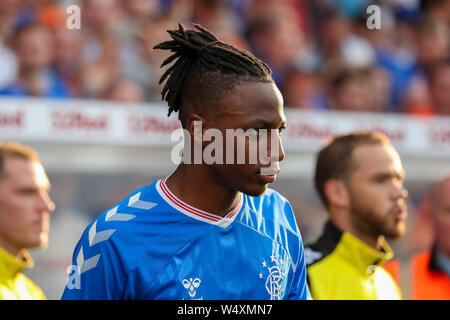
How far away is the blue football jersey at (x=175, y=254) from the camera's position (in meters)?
2.42

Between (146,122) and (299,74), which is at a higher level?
(299,74)

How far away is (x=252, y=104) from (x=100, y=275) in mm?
781

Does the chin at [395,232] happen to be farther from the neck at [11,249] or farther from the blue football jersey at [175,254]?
the neck at [11,249]

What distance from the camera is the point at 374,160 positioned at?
13.1 feet

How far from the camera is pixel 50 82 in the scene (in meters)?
7.29

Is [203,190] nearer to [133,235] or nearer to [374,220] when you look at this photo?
[133,235]

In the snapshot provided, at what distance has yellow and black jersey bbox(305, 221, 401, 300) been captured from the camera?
12.4 ft

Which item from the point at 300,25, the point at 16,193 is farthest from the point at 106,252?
the point at 300,25

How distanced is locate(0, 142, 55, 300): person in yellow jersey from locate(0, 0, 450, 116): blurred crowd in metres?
2.84

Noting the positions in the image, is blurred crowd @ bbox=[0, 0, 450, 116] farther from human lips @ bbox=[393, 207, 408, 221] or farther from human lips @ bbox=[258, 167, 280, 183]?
human lips @ bbox=[258, 167, 280, 183]

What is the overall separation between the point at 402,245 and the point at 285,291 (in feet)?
18.0

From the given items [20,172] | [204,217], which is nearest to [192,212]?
[204,217]
